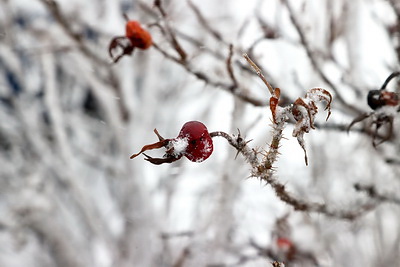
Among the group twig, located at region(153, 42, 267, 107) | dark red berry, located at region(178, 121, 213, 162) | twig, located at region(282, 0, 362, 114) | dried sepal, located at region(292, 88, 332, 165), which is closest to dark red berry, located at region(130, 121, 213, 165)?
dark red berry, located at region(178, 121, 213, 162)

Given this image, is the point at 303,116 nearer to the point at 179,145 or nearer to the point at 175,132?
the point at 179,145

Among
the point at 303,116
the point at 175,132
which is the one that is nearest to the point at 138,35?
the point at 303,116

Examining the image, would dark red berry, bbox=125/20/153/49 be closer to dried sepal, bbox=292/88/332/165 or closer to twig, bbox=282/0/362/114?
twig, bbox=282/0/362/114

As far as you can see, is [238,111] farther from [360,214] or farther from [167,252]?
[167,252]

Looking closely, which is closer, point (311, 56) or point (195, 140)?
point (195, 140)

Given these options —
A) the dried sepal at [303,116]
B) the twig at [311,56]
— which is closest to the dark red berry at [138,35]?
the twig at [311,56]

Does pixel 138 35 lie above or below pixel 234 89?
above

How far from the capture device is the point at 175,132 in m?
5.99

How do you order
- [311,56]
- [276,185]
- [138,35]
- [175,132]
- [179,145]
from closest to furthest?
1. [179,145]
2. [276,185]
3. [138,35]
4. [311,56]
5. [175,132]

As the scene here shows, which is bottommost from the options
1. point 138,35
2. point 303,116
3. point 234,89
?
point 303,116

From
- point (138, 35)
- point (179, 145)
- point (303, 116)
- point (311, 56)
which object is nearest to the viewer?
point (303, 116)

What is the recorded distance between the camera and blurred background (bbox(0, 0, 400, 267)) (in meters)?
1.75

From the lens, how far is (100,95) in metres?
4.22

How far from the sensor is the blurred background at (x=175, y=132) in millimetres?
1748
